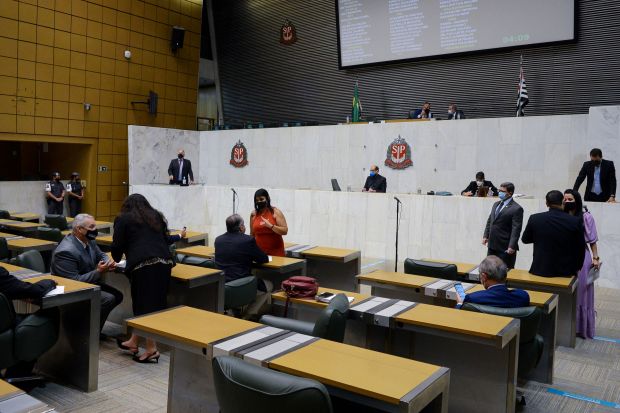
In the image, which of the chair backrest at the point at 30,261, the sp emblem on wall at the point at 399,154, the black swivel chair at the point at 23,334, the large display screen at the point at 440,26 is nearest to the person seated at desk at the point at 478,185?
the sp emblem on wall at the point at 399,154

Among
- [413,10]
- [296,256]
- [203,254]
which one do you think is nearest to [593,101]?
[413,10]

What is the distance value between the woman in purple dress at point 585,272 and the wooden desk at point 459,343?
105 inches

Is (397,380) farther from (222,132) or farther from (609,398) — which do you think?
(222,132)

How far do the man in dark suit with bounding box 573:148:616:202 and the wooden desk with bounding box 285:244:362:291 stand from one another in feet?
14.6

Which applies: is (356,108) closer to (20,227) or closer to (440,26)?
(440,26)

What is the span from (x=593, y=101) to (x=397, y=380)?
11.1 metres

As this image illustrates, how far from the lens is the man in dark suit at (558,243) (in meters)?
5.25

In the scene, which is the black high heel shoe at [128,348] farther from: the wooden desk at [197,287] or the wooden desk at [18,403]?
the wooden desk at [18,403]

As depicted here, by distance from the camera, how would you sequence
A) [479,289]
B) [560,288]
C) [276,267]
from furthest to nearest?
[276,267] < [560,288] < [479,289]

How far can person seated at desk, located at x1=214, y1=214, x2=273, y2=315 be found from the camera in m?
5.20

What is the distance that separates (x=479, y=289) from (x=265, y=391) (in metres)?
2.84

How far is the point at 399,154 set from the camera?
12312 mm

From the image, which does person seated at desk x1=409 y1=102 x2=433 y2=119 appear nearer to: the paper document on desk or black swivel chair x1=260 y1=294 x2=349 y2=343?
black swivel chair x1=260 y1=294 x2=349 y2=343

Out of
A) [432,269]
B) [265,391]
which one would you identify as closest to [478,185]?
[432,269]
